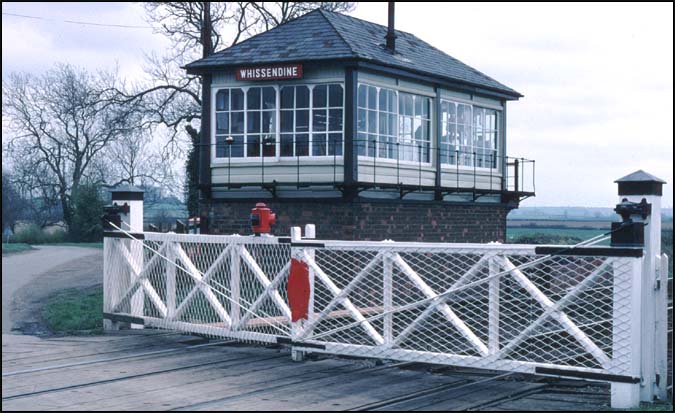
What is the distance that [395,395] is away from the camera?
8.23m

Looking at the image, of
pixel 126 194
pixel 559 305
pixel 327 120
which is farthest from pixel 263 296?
pixel 327 120

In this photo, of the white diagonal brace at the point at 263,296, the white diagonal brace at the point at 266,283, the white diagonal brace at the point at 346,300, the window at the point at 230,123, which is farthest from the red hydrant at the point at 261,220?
the window at the point at 230,123

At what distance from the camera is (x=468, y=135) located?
2394 centimetres

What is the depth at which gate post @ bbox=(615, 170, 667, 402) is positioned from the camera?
25.3 feet

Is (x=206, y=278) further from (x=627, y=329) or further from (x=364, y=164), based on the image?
(x=364, y=164)

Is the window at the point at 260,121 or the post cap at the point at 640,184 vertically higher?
the window at the point at 260,121

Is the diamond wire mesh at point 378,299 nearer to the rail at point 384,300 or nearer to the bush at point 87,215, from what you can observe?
the rail at point 384,300

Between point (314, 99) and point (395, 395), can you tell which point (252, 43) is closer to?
point (314, 99)

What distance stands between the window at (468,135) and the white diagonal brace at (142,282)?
38.9ft

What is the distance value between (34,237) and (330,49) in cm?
2366

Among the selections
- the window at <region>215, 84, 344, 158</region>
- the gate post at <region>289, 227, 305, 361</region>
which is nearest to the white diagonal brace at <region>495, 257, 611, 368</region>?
the gate post at <region>289, 227, 305, 361</region>

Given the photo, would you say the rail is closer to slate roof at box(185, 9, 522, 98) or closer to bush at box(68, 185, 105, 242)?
slate roof at box(185, 9, 522, 98)

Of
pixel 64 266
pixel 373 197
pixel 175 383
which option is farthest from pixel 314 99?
pixel 175 383

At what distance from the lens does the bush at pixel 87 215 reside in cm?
3975
